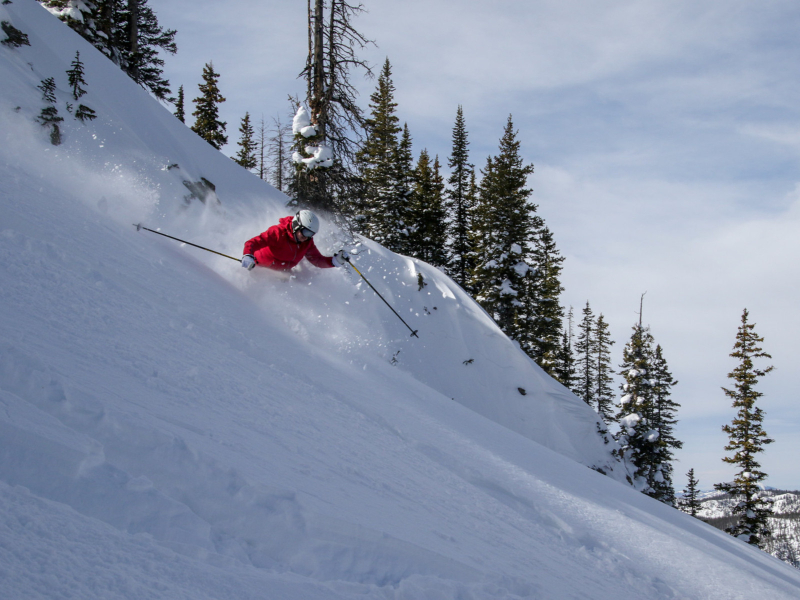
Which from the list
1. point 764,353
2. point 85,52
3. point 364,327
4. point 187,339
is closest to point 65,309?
point 187,339

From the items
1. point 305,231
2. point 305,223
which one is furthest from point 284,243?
point 305,223

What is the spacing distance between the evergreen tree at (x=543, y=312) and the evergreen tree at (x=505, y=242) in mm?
708

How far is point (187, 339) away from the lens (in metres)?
4.20

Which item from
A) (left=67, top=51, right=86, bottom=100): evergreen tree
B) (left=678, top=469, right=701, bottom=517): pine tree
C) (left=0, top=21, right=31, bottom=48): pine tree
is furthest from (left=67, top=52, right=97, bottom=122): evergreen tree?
(left=678, top=469, right=701, bottom=517): pine tree

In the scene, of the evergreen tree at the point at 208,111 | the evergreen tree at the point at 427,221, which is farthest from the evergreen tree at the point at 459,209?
the evergreen tree at the point at 208,111

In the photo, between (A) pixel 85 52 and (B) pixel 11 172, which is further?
(A) pixel 85 52

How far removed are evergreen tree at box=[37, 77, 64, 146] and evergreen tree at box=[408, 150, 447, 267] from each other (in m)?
20.8

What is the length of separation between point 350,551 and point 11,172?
651 centimetres

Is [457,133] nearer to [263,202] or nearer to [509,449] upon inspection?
[263,202]

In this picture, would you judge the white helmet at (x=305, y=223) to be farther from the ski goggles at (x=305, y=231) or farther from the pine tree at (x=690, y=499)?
the pine tree at (x=690, y=499)

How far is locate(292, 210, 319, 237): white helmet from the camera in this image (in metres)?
8.62

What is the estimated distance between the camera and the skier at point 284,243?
868 cm

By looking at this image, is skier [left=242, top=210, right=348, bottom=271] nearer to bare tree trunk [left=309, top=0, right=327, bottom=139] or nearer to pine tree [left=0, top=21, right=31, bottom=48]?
bare tree trunk [left=309, top=0, right=327, bottom=139]

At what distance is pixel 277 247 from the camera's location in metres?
8.97
